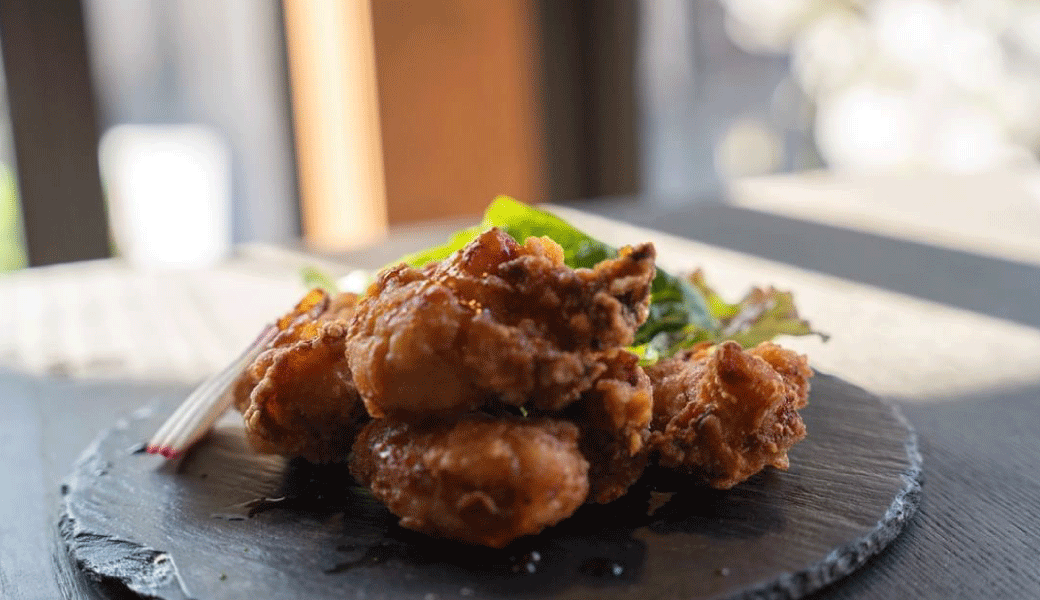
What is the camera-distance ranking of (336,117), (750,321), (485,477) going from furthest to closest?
(336,117) < (750,321) < (485,477)

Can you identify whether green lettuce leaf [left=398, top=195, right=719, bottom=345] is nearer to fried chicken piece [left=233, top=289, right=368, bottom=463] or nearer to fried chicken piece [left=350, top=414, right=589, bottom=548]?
fried chicken piece [left=233, top=289, right=368, bottom=463]

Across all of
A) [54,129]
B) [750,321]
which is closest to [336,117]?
[54,129]

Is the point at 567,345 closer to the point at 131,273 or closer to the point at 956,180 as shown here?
the point at 131,273

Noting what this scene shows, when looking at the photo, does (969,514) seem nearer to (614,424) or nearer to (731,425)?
(731,425)

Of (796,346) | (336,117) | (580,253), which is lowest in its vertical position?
(796,346)

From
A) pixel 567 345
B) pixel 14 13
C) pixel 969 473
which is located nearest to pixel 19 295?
pixel 14 13

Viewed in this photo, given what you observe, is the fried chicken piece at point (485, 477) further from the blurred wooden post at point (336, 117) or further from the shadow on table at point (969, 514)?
the blurred wooden post at point (336, 117)
